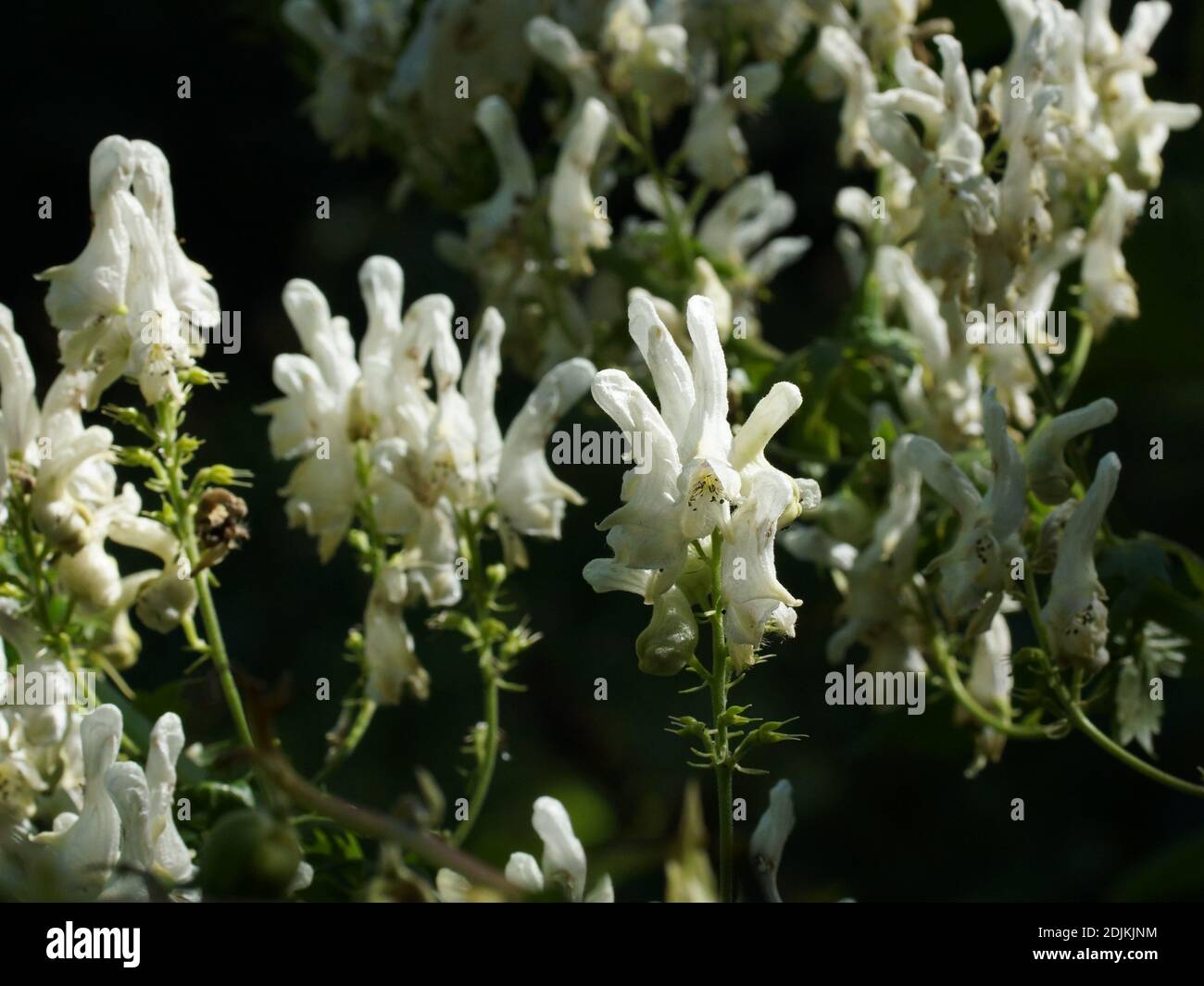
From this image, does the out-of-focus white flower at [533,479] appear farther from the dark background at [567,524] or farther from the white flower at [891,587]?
the dark background at [567,524]

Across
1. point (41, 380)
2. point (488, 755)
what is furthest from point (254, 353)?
point (488, 755)

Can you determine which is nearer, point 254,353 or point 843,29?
point 843,29

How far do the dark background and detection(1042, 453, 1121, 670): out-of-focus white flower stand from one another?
1.76 feet

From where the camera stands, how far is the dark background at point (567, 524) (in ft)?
5.49

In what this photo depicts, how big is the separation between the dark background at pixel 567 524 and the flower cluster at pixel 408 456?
489mm

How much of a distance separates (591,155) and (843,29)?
0.21m

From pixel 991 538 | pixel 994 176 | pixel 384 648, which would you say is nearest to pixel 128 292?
pixel 384 648

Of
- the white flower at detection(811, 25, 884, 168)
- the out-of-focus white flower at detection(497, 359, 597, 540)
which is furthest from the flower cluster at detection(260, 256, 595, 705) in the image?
the white flower at detection(811, 25, 884, 168)

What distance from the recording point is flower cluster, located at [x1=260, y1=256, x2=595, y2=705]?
911mm

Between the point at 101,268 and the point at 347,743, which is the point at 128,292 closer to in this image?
the point at 101,268

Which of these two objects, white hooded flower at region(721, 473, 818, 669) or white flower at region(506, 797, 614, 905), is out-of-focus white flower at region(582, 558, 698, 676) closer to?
white hooded flower at region(721, 473, 818, 669)

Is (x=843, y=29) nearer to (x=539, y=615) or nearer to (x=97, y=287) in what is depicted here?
(x=97, y=287)

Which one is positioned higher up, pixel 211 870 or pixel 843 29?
pixel 843 29

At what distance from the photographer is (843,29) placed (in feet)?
3.97
